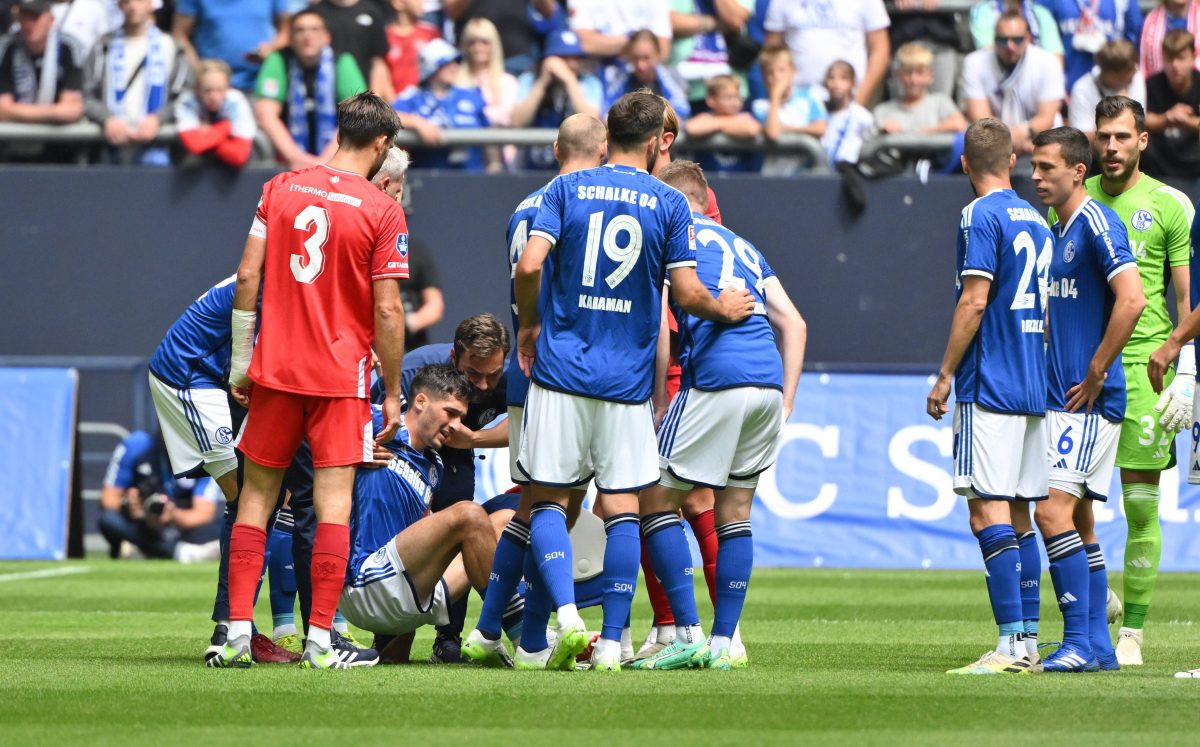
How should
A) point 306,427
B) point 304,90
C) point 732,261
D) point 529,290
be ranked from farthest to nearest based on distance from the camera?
point 304,90
point 732,261
point 306,427
point 529,290

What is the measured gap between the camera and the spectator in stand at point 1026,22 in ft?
54.3

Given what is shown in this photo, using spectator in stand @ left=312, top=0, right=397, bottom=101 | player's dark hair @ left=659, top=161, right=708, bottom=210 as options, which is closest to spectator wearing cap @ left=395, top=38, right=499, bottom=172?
spectator in stand @ left=312, top=0, right=397, bottom=101

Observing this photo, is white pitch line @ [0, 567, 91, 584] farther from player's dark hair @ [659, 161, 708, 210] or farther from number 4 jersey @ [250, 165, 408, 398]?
player's dark hair @ [659, 161, 708, 210]

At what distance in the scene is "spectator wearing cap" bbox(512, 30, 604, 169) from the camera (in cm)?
1638

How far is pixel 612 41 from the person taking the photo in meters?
16.5

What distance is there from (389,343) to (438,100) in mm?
9664

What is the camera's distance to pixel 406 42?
16.7m

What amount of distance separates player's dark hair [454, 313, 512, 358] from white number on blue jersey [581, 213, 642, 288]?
841 millimetres

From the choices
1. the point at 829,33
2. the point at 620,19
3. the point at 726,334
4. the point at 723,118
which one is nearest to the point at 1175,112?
the point at 829,33

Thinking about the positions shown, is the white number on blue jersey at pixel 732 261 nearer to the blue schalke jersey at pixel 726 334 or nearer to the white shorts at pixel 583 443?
the blue schalke jersey at pixel 726 334

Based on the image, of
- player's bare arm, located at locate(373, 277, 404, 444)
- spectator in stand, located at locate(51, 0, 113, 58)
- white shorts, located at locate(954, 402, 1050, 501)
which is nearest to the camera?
player's bare arm, located at locate(373, 277, 404, 444)

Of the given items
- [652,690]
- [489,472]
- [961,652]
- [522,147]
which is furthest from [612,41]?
[652,690]

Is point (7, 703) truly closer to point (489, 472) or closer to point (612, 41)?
point (489, 472)

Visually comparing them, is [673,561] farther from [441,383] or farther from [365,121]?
[365,121]
